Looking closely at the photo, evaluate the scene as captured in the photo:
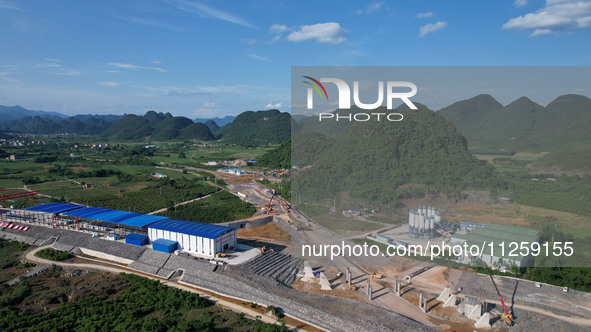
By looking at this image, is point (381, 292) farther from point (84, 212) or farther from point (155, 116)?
point (155, 116)

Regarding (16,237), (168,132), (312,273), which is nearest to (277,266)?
(312,273)

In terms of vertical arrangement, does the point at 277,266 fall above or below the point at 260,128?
below

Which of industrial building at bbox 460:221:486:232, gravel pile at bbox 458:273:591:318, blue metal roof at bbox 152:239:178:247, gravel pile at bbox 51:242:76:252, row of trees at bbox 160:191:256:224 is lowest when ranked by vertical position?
gravel pile at bbox 458:273:591:318

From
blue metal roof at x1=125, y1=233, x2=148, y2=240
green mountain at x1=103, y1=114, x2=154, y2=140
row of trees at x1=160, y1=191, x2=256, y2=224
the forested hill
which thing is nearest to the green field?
row of trees at x1=160, y1=191, x2=256, y2=224

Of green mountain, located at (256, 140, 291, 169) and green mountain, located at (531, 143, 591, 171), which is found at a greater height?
green mountain, located at (531, 143, 591, 171)

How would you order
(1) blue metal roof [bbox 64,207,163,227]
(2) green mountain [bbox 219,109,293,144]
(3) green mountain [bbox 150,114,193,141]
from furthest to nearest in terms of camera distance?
(3) green mountain [bbox 150,114,193,141], (2) green mountain [bbox 219,109,293,144], (1) blue metal roof [bbox 64,207,163,227]

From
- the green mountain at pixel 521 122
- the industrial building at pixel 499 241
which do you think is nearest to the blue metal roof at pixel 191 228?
the industrial building at pixel 499 241

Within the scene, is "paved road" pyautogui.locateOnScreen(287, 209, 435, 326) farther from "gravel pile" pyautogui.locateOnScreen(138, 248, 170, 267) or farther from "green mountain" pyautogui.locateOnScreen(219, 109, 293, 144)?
"green mountain" pyautogui.locateOnScreen(219, 109, 293, 144)
